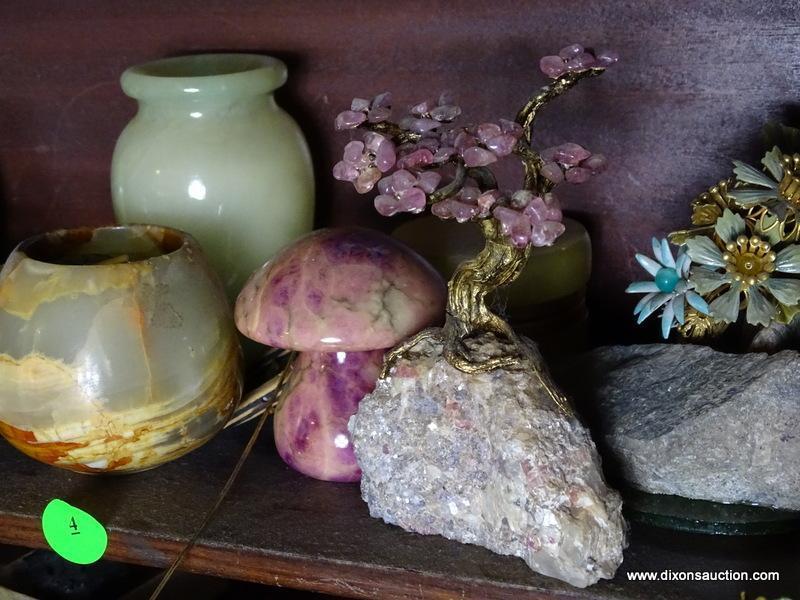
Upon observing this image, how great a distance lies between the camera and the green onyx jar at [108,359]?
560mm

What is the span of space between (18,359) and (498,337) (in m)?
0.26

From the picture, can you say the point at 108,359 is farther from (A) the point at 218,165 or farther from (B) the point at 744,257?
(B) the point at 744,257

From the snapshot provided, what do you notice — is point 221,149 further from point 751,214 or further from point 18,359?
point 751,214

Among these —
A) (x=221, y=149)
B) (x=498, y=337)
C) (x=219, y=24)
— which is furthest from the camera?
(x=219, y=24)

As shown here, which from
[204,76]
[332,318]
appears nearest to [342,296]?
[332,318]

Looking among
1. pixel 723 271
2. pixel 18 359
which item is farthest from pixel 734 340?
pixel 18 359

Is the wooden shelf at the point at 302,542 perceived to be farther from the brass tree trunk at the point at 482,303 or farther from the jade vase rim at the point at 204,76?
the jade vase rim at the point at 204,76

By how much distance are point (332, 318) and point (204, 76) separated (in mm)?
244

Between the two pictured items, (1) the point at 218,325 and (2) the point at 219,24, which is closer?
(1) the point at 218,325

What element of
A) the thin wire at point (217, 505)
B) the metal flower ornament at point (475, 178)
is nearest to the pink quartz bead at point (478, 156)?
the metal flower ornament at point (475, 178)

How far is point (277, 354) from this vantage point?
0.75 meters

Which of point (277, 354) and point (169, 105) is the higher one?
point (169, 105)

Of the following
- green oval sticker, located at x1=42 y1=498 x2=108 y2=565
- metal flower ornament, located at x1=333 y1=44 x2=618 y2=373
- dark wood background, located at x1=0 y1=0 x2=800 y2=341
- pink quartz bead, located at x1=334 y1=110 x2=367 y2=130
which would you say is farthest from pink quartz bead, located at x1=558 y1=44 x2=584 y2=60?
green oval sticker, located at x1=42 y1=498 x2=108 y2=565

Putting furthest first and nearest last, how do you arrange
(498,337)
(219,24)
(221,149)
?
1. (219,24)
2. (221,149)
3. (498,337)
